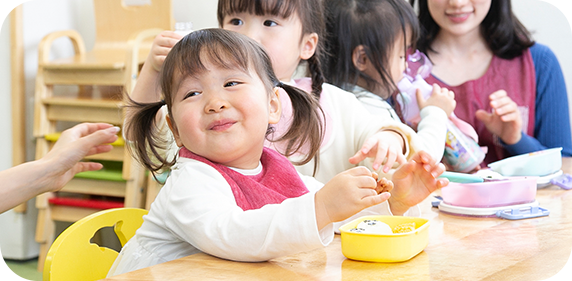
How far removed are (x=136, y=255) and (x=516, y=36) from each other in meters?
1.50

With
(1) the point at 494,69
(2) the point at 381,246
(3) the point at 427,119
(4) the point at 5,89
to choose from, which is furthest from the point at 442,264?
(4) the point at 5,89

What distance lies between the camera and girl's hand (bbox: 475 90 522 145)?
153 centimetres

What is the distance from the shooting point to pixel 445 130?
1.31 meters

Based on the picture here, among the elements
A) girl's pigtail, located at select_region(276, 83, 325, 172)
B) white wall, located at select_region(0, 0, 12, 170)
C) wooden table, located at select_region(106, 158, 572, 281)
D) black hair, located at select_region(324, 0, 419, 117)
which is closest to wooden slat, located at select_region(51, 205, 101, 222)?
white wall, located at select_region(0, 0, 12, 170)

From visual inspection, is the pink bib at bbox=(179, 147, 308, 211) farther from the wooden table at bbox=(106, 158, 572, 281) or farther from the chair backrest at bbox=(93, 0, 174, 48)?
the chair backrest at bbox=(93, 0, 174, 48)

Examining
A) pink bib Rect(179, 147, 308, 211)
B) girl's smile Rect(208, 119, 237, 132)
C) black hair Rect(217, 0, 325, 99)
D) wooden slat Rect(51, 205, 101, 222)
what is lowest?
wooden slat Rect(51, 205, 101, 222)

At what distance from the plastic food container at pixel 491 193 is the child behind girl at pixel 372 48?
0.45 meters

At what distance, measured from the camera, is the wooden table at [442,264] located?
62cm

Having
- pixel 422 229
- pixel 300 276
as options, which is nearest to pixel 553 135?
pixel 422 229

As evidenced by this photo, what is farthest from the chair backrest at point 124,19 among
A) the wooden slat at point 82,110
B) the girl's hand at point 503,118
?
the girl's hand at point 503,118

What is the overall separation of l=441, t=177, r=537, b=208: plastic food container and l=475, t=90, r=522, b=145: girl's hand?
0.61 metres

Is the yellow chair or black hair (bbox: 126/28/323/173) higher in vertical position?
black hair (bbox: 126/28/323/173)

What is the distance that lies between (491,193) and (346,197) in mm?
421

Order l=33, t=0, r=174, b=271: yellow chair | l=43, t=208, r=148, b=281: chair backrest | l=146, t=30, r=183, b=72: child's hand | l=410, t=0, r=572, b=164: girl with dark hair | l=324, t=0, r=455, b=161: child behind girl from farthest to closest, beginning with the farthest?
l=33, t=0, r=174, b=271: yellow chair
l=410, t=0, r=572, b=164: girl with dark hair
l=324, t=0, r=455, b=161: child behind girl
l=146, t=30, r=183, b=72: child's hand
l=43, t=208, r=148, b=281: chair backrest
